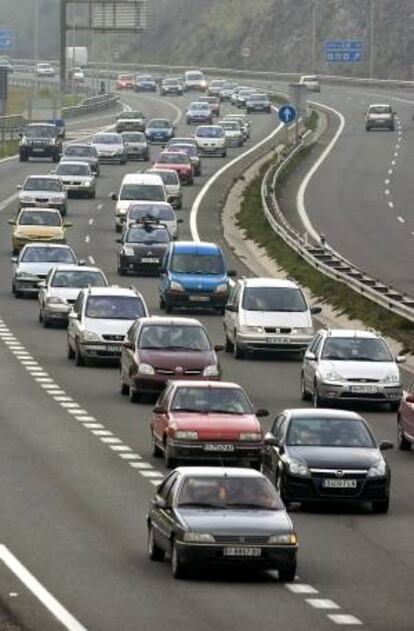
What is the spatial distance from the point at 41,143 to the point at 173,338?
240 feet

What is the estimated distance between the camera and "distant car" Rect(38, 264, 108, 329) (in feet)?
181

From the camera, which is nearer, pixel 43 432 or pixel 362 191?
pixel 43 432

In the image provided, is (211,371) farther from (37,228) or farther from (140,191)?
(140,191)

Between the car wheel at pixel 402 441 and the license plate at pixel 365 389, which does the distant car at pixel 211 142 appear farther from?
the car wheel at pixel 402 441

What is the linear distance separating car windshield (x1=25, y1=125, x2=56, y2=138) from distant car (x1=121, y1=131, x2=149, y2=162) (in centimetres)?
343

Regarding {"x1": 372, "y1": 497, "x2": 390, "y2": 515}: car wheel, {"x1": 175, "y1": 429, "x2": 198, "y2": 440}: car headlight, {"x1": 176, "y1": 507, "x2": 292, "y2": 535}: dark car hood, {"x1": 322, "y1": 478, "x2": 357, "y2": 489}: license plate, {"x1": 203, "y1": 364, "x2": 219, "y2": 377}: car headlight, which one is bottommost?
{"x1": 203, "y1": 364, "x2": 219, "y2": 377}: car headlight

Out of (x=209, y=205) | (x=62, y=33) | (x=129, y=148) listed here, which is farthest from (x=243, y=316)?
(x=62, y=33)

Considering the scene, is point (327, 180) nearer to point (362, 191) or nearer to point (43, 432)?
point (362, 191)

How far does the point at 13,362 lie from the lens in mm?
48844

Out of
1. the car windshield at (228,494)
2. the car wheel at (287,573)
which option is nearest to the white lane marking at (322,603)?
the car wheel at (287,573)

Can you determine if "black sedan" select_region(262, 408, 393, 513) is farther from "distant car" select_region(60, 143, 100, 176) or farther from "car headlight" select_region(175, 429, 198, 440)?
"distant car" select_region(60, 143, 100, 176)

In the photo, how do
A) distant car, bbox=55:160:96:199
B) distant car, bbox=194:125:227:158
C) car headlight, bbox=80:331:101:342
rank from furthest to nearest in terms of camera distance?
1. distant car, bbox=194:125:227:158
2. distant car, bbox=55:160:96:199
3. car headlight, bbox=80:331:101:342

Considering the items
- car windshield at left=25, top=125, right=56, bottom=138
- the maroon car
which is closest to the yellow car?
the maroon car

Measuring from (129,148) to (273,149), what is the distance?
7318 millimetres
